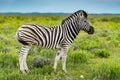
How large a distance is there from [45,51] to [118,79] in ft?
18.9

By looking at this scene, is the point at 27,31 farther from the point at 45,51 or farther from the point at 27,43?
the point at 45,51

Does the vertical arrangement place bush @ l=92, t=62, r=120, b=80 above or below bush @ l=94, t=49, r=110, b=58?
above

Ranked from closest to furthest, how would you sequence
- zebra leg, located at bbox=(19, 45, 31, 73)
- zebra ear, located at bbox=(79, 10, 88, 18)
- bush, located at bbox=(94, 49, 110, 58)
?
zebra leg, located at bbox=(19, 45, 31, 73), zebra ear, located at bbox=(79, 10, 88, 18), bush, located at bbox=(94, 49, 110, 58)

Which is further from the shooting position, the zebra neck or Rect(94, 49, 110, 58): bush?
Rect(94, 49, 110, 58): bush

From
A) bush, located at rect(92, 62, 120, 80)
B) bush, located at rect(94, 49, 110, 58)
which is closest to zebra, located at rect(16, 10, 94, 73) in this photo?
bush, located at rect(92, 62, 120, 80)

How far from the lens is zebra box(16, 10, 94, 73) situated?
33.7ft

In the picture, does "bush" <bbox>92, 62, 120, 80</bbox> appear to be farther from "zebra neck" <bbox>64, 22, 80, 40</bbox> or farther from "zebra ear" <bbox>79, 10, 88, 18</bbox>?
"zebra ear" <bbox>79, 10, 88, 18</bbox>

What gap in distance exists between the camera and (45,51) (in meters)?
15.0

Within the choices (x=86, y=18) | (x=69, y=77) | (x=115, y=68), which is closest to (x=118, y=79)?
(x=115, y=68)

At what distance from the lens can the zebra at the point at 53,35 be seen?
10.3 m

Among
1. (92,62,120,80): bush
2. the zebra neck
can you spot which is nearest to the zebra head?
the zebra neck

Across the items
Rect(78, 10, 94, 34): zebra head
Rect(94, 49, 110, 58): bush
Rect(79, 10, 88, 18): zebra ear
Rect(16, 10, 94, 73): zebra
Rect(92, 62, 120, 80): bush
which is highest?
Rect(79, 10, 88, 18): zebra ear

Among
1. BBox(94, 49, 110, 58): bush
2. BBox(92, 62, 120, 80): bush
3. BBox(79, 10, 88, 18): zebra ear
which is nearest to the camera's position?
BBox(92, 62, 120, 80): bush

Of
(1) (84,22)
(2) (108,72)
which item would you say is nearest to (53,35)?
(1) (84,22)
